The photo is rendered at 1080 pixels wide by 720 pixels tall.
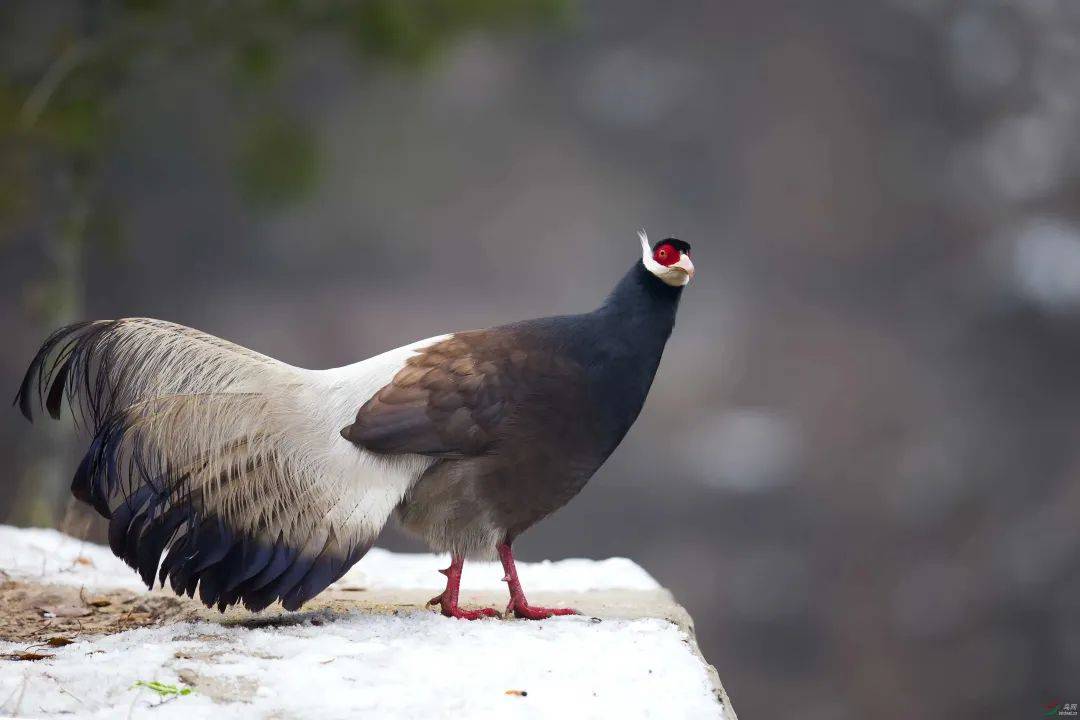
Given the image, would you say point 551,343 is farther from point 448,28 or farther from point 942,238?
point 942,238

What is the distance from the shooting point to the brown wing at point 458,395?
2367 mm

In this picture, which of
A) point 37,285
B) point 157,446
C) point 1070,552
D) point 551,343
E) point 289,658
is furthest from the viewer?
point 1070,552

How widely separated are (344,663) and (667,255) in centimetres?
115

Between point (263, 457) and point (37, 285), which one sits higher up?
point (37, 285)

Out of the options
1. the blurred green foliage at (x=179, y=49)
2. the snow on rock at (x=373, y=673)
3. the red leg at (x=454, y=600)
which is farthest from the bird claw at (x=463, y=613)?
the blurred green foliage at (x=179, y=49)

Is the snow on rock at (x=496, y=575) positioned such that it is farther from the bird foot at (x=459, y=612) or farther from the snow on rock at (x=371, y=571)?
the bird foot at (x=459, y=612)

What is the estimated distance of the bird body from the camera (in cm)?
225

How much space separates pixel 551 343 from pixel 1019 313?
5.01 m

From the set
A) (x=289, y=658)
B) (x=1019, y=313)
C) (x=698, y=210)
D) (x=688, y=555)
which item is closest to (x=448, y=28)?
(x=698, y=210)

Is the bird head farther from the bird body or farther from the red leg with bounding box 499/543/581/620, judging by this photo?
the red leg with bounding box 499/543/581/620

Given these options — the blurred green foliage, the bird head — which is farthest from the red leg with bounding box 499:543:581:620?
the blurred green foliage

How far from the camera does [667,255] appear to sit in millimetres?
2531

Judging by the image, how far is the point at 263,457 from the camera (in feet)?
7.55

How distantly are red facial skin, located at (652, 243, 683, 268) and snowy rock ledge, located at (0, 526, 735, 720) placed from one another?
31.2 inches
